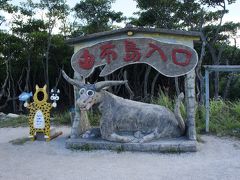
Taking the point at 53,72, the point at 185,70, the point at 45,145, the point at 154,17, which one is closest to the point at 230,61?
Result: the point at 154,17

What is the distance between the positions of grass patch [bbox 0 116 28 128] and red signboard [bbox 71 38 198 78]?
12.9 ft

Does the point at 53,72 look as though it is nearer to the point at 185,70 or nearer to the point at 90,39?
the point at 90,39

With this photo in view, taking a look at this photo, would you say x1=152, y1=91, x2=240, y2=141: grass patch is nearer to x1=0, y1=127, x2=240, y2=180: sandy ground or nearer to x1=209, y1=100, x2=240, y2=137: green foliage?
x1=209, y1=100, x2=240, y2=137: green foliage

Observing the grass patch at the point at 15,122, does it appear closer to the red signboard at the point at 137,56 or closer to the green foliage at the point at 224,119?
the red signboard at the point at 137,56

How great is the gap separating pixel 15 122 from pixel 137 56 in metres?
5.34

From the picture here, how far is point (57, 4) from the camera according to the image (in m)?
14.6

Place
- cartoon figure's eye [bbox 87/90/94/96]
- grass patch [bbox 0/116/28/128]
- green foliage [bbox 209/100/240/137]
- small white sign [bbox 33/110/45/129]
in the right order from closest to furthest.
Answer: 1. cartoon figure's eye [bbox 87/90/94/96]
2. small white sign [bbox 33/110/45/129]
3. green foliage [bbox 209/100/240/137]
4. grass patch [bbox 0/116/28/128]

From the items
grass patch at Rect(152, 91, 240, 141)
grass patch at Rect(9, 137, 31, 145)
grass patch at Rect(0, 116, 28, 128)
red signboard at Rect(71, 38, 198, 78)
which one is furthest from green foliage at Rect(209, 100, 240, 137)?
grass patch at Rect(0, 116, 28, 128)

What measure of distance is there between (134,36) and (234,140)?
3101 mm

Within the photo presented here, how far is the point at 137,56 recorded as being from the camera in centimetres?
670

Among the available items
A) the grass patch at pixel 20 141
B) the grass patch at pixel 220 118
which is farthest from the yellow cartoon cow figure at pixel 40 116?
the grass patch at pixel 220 118

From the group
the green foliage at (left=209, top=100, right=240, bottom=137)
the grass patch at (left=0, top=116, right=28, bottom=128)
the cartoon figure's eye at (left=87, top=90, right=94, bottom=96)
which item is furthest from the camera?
the grass patch at (left=0, top=116, right=28, bottom=128)

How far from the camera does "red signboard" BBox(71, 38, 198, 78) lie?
Result: 21.4ft

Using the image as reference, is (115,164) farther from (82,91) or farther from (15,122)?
(15,122)
